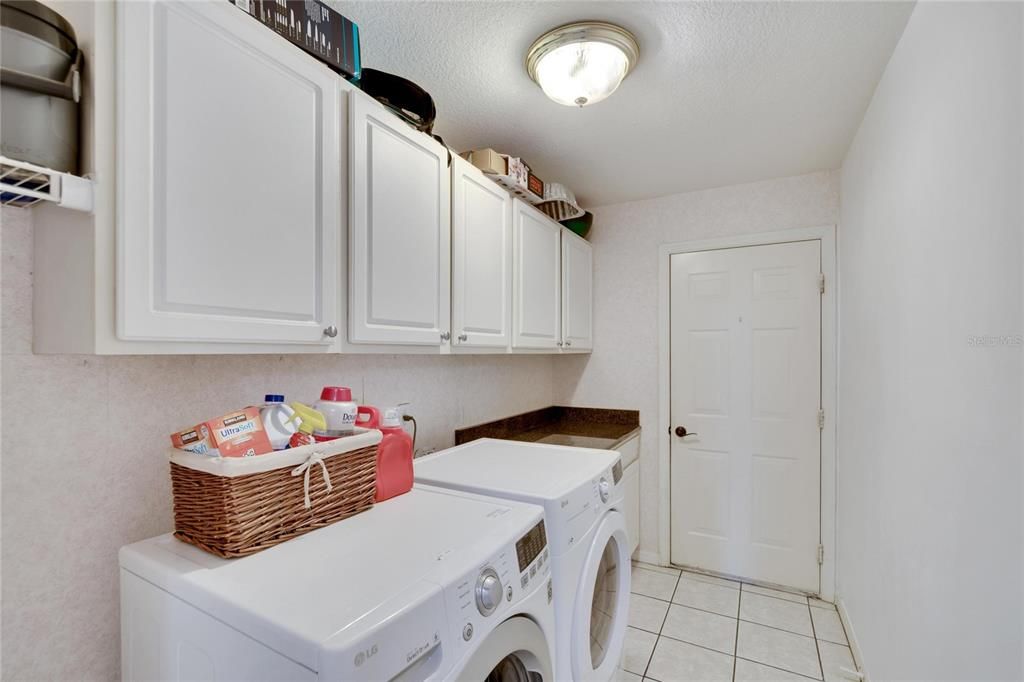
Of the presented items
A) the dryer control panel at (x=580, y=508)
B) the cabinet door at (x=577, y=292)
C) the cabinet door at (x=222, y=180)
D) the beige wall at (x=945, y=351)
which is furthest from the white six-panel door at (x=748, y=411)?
the cabinet door at (x=222, y=180)

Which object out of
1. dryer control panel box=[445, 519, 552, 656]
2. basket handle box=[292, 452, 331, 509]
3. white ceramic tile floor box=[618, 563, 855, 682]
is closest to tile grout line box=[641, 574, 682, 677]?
white ceramic tile floor box=[618, 563, 855, 682]

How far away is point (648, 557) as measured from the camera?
297 cm

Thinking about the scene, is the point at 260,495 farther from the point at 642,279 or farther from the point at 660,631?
the point at 642,279

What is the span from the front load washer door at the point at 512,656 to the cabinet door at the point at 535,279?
1.23m

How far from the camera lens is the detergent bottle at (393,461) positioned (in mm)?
1305

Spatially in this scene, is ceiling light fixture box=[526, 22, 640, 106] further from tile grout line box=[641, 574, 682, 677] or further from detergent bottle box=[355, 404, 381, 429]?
tile grout line box=[641, 574, 682, 677]

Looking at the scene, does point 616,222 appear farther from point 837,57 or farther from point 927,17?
point 927,17

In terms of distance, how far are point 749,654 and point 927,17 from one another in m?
2.40

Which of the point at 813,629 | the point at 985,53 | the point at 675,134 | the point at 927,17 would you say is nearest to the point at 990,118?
the point at 985,53

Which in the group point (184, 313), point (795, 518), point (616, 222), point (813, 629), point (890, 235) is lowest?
point (813, 629)

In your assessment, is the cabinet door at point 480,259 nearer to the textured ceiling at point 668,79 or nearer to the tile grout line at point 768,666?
the textured ceiling at point 668,79

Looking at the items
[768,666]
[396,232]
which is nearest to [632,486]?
[768,666]

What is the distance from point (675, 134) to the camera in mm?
2084

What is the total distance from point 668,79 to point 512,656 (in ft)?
6.04
